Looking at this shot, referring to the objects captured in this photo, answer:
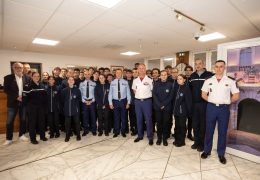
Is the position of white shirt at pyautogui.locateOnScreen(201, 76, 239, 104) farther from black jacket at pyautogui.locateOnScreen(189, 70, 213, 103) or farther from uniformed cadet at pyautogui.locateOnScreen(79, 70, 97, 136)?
uniformed cadet at pyautogui.locateOnScreen(79, 70, 97, 136)

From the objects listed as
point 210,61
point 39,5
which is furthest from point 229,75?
point 210,61

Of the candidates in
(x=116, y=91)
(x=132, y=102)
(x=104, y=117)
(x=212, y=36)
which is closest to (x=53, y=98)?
(x=104, y=117)

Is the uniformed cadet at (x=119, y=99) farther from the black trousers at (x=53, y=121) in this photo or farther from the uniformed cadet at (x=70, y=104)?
the black trousers at (x=53, y=121)

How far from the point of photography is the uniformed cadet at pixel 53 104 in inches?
154

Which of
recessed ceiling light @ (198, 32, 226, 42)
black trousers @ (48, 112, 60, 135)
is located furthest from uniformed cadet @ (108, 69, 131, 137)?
recessed ceiling light @ (198, 32, 226, 42)

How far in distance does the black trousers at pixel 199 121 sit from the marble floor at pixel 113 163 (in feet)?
0.84

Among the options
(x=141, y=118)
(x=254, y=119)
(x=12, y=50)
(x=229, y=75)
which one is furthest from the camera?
(x=12, y=50)

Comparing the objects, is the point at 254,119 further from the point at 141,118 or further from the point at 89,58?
the point at 89,58

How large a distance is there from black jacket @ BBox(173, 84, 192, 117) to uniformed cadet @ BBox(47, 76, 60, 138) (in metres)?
2.64

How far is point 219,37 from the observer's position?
5.87 m

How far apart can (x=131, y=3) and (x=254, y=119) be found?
2.99 meters

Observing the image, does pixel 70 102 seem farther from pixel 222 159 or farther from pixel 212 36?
pixel 212 36

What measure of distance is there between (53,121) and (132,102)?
194 cm

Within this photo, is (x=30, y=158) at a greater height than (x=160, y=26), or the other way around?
(x=160, y=26)
